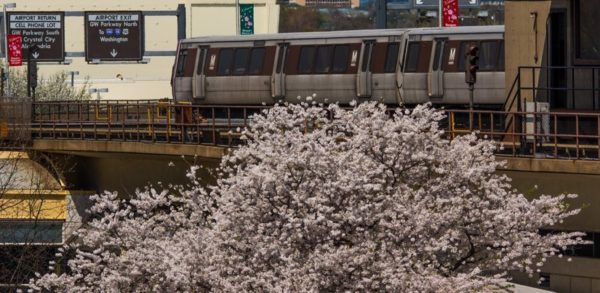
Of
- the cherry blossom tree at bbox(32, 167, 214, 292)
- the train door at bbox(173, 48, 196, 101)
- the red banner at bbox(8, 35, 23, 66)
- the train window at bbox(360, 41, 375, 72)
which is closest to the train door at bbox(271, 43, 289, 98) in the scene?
the train window at bbox(360, 41, 375, 72)

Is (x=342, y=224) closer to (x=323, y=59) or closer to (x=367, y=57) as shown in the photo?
(x=367, y=57)

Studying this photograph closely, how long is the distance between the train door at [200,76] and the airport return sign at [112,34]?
149 ft

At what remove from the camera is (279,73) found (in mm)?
48500

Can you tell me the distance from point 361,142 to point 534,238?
271cm

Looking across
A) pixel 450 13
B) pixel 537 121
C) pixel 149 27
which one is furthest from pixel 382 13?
pixel 537 121

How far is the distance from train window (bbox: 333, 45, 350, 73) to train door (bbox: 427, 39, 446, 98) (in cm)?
304

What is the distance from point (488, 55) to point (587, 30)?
27.7 ft

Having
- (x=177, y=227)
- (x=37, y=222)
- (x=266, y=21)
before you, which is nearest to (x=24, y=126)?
(x=37, y=222)

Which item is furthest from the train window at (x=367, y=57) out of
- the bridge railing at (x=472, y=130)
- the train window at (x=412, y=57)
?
the bridge railing at (x=472, y=130)

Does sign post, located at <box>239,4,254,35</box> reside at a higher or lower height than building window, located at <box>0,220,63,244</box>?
higher

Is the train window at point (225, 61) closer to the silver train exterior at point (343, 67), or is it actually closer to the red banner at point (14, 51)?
the silver train exterior at point (343, 67)

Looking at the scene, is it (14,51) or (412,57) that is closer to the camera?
(412,57)

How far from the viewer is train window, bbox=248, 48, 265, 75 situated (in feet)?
162

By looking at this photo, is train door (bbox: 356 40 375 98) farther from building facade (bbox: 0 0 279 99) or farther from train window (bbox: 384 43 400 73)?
building facade (bbox: 0 0 279 99)
